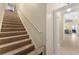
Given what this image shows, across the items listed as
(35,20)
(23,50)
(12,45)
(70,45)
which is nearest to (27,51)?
(23,50)

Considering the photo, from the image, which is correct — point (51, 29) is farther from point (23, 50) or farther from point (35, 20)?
point (23, 50)

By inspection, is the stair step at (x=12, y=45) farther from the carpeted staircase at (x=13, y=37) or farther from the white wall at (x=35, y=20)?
the white wall at (x=35, y=20)

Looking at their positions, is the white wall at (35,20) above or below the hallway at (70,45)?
above

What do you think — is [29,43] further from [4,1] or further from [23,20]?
[4,1]

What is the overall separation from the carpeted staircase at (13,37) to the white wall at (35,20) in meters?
0.08

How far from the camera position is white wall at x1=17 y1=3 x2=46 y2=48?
1723 mm

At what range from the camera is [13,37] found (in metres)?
1.65

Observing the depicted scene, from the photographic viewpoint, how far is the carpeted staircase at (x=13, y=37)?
1.63 m

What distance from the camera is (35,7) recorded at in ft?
5.69

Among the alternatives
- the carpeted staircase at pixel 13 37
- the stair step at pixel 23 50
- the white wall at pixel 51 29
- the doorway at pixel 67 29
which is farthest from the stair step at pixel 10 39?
the doorway at pixel 67 29

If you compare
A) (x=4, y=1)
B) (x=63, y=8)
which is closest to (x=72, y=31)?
(x=63, y=8)

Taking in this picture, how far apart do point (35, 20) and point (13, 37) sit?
0.42 meters

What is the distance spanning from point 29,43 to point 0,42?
1.39 ft

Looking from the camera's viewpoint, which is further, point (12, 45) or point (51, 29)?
point (51, 29)
